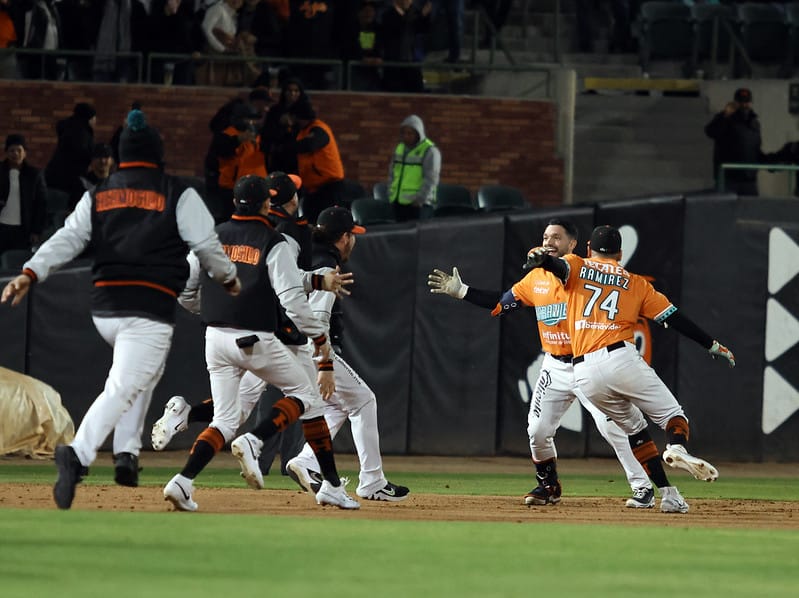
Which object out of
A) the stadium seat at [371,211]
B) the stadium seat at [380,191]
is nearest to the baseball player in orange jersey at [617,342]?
the stadium seat at [371,211]

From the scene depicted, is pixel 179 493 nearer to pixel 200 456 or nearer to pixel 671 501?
pixel 200 456

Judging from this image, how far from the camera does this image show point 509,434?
17266 mm

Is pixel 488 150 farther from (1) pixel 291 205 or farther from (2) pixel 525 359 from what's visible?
(1) pixel 291 205

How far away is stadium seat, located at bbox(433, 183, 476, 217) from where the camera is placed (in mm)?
19156

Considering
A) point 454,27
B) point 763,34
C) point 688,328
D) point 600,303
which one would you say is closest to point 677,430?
point 688,328

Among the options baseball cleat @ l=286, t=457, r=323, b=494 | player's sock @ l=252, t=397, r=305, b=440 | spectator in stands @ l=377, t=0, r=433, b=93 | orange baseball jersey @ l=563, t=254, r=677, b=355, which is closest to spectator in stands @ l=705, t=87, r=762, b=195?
spectator in stands @ l=377, t=0, r=433, b=93

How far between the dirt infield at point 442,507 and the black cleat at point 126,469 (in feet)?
2.04

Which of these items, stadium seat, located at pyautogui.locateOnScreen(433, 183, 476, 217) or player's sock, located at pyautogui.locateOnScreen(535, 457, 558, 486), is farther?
stadium seat, located at pyautogui.locateOnScreen(433, 183, 476, 217)

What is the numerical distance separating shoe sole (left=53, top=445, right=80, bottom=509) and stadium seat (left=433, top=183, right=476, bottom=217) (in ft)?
34.1

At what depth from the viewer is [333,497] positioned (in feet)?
34.4

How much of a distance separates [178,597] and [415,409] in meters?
10.6

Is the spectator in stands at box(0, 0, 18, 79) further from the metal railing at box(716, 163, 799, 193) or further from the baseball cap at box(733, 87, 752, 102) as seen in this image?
the baseball cap at box(733, 87, 752, 102)

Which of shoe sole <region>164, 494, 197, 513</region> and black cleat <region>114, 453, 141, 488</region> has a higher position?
black cleat <region>114, 453, 141, 488</region>

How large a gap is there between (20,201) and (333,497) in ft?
27.7
